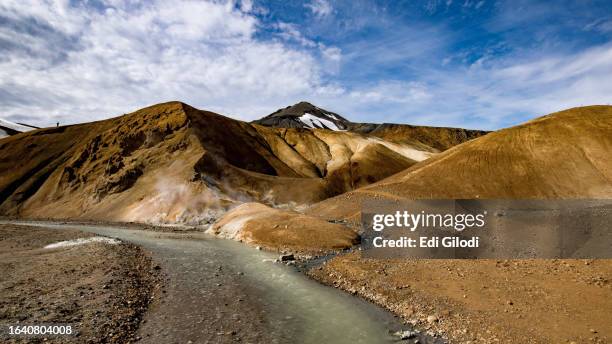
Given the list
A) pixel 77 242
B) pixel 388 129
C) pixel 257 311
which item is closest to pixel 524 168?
pixel 257 311

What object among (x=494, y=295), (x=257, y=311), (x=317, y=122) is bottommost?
(x=257, y=311)

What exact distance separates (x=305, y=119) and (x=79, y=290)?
478 ft

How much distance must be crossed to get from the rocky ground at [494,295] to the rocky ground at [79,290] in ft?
30.7

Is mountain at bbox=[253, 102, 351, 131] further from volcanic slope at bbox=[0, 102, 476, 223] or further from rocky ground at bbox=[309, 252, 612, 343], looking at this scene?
rocky ground at bbox=[309, 252, 612, 343]

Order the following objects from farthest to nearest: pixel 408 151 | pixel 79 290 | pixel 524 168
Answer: pixel 408 151 < pixel 524 168 < pixel 79 290

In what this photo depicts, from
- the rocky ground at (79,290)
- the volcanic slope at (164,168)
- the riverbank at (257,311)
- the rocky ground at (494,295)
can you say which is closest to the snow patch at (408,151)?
the volcanic slope at (164,168)

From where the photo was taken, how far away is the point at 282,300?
1731 cm

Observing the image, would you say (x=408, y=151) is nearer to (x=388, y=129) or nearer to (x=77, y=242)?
(x=388, y=129)

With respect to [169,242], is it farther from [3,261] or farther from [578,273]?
[578,273]

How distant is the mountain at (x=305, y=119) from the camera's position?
149 m

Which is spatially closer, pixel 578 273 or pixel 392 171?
pixel 578 273

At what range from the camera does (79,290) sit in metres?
16.8

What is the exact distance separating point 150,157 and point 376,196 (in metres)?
→ 44.2

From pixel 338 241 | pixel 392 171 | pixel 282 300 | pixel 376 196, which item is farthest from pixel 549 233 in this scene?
pixel 392 171
